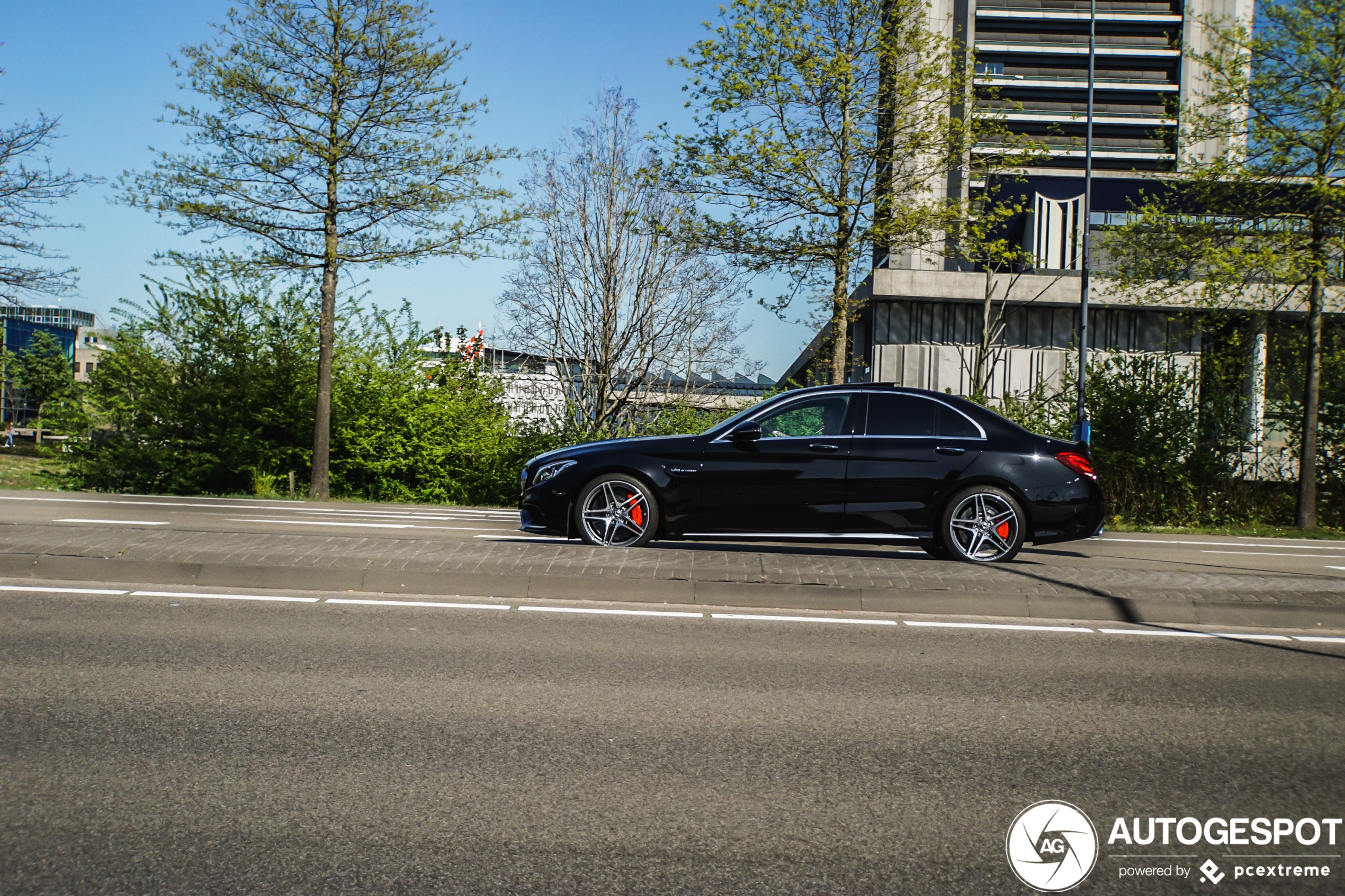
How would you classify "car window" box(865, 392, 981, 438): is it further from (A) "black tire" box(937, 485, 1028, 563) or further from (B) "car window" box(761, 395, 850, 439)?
(A) "black tire" box(937, 485, 1028, 563)

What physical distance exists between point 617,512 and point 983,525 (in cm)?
338

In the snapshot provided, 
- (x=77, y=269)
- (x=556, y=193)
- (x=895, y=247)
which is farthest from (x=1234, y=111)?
(x=77, y=269)

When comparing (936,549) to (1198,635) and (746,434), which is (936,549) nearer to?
(746,434)

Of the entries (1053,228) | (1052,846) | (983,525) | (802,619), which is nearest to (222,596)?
(802,619)

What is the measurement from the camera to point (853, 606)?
7.52 metres

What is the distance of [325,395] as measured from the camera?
18.4 m

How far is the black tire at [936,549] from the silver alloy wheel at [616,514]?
2.65m

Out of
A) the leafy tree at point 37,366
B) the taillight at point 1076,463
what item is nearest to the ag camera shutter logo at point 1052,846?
the taillight at point 1076,463

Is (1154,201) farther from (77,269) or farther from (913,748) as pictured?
(77,269)

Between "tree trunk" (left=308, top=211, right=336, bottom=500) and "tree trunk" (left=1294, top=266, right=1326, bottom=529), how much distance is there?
17.7 m

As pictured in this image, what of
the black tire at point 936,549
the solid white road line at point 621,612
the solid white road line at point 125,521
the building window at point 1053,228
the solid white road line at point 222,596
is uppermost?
the building window at point 1053,228

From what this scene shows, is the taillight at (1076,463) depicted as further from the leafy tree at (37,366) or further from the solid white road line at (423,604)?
the leafy tree at (37,366)

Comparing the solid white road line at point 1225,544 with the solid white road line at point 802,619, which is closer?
the solid white road line at point 802,619

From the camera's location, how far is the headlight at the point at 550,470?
30.4ft
